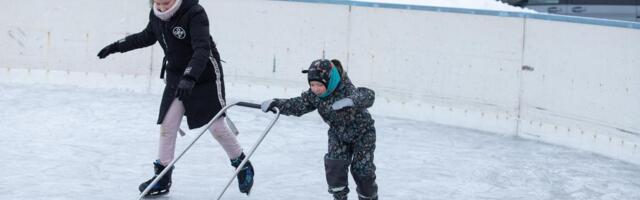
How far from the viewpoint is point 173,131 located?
6691mm

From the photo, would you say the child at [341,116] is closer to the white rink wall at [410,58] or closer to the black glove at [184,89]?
the black glove at [184,89]

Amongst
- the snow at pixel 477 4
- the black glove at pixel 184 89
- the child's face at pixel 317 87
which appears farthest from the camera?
the snow at pixel 477 4

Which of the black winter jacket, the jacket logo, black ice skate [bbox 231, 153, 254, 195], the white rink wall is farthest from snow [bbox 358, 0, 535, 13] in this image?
the jacket logo

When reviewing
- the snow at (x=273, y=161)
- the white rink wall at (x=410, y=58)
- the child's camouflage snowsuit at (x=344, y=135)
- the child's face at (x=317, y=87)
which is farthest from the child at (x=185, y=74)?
the white rink wall at (x=410, y=58)

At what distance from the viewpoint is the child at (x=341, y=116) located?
5.75 metres

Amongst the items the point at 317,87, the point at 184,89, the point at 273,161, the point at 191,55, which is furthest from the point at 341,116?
the point at 273,161

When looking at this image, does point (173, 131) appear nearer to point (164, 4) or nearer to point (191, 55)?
point (191, 55)

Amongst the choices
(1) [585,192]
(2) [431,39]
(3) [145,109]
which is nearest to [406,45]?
(2) [431,39]

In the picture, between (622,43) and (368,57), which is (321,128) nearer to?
(368,57)

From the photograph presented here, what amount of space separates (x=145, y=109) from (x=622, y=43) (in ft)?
14.2

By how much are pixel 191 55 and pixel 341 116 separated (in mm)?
1083

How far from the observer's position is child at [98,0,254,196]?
20.9 ft

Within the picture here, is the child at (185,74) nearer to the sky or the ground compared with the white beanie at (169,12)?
nearer to the ground

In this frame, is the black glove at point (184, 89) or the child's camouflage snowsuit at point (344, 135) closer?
the child's camouflage snowsuit at point (344, 135)
